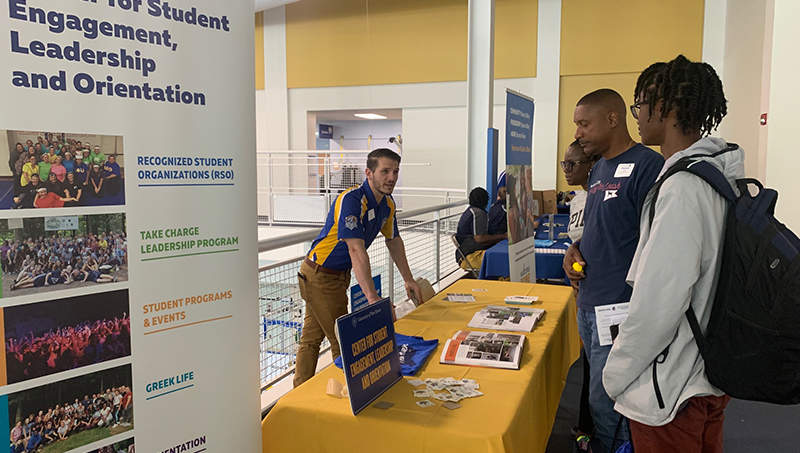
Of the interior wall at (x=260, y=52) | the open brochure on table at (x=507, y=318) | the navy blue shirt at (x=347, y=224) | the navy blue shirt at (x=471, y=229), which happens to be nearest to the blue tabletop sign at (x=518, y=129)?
the navy blue shirt at (x=471, y=229)

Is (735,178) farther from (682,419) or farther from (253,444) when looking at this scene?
(253,444)

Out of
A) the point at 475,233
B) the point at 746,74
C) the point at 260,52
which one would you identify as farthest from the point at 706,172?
the point at 260,52

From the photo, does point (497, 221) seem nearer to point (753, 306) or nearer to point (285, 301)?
point (285, 301)

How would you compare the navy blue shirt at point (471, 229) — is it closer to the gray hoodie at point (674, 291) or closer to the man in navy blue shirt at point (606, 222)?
the man in navy blue shirt at point (606, 222)

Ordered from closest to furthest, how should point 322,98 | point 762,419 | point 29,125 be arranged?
point 29,125
point 762,419
point 322,98

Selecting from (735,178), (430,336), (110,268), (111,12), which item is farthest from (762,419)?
(111,12)

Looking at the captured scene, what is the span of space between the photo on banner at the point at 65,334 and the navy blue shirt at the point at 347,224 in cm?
142

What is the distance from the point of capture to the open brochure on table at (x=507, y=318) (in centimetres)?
236

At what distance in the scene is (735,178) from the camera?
4.23ft

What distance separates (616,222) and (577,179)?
1545 millimetres

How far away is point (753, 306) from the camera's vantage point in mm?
1184

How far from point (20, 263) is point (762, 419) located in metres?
3.56

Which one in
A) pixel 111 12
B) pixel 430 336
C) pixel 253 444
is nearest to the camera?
pixel 111 12

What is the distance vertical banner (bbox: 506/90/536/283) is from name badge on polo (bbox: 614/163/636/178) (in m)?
2.07
